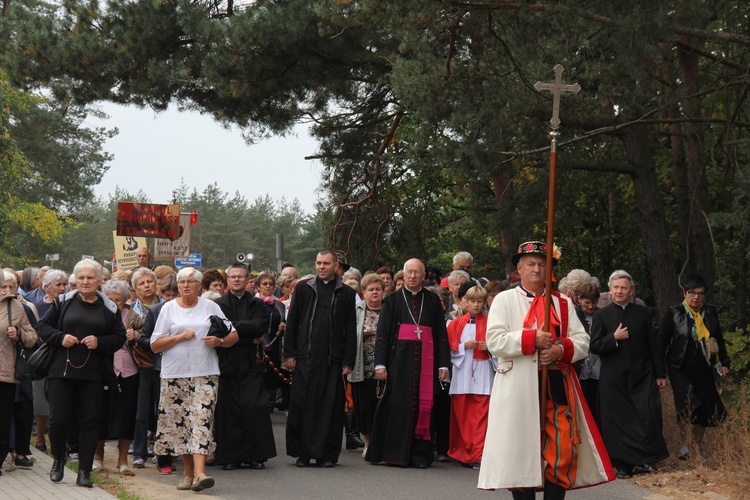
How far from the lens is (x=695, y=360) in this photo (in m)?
11.6

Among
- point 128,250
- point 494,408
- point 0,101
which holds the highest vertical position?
point 0,101

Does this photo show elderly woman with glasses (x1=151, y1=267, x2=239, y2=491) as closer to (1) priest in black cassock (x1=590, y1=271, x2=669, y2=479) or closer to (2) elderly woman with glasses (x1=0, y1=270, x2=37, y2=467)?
(2) elderly woman with glasses (x1=0, y1=270, x2=37, y2=467)

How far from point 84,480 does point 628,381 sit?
5.25m

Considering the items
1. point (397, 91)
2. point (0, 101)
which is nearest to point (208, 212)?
point (0, 101)

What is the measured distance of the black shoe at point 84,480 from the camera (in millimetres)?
9656

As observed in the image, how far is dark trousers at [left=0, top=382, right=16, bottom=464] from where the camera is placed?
10391mm

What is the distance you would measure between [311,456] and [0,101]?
16.9 meters

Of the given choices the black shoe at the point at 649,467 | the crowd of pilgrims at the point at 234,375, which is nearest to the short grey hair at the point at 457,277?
the crowd of pilgrims at the point at 234,375

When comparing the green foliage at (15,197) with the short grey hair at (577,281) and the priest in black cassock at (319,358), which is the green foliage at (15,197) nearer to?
the priest in black cassock at (319,358)

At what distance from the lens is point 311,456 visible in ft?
37.8

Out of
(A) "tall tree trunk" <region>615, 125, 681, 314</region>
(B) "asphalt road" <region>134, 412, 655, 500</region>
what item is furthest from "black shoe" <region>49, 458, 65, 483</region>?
(A) "tall tree trunk" <region>615, 125, 681, 314</region>

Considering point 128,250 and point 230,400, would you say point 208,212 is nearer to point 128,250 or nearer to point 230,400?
point 128,250

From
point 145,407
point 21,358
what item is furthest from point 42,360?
point 145,407

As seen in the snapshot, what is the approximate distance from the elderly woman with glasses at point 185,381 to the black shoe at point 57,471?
83 cm
